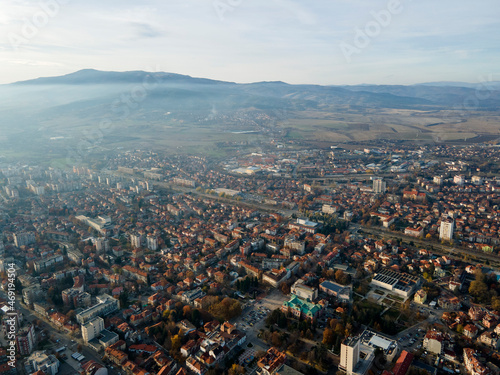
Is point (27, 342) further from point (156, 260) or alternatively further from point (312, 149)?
point (312, 149)

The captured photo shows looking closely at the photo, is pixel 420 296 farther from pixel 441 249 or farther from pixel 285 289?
pixel 441 249

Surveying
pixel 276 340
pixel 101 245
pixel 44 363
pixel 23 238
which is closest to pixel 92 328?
pixel 44 363

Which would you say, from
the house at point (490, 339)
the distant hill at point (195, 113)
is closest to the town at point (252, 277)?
the house at point (490, 339)

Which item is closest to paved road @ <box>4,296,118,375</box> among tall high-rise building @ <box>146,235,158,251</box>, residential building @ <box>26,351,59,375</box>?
residential building @ <box>26,351,59,375</box>

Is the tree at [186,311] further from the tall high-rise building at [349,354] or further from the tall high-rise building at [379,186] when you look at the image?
the tall high-rise building at [379,186]

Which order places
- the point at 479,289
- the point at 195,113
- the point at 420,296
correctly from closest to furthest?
the point at 420,296 < the point at 479,289 < the point at 195,113
